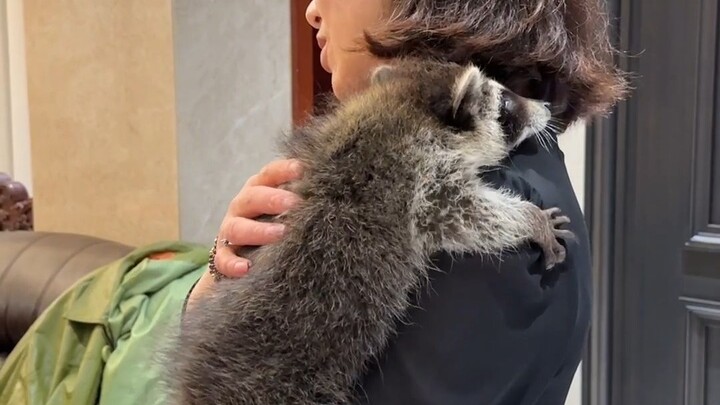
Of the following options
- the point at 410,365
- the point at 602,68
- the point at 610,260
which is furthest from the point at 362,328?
the point at 610,260

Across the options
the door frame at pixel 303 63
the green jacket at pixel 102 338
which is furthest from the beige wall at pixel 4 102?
the green jacket at pixel 102 338

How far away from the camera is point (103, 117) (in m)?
2.28

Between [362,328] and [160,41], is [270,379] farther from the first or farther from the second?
[160,41]

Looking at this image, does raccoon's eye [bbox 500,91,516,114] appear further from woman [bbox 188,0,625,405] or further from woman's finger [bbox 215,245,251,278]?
woman's finger [bbox 215,245,251,278]

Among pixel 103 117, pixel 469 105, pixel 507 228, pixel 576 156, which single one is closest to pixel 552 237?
pixel 507 228

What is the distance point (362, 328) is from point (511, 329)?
0.43 feet

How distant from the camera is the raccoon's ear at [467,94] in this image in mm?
718

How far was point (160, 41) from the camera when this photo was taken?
6.94ft

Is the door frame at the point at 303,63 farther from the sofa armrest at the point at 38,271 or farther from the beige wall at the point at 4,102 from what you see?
the beige wall at the point at 4,102

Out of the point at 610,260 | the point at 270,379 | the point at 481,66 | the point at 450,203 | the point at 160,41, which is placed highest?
the point at 160,41

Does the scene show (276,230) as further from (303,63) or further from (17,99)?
(17,99)

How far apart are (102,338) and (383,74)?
107cm

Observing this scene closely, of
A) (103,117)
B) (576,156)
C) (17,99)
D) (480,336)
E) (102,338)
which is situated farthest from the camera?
(17,99)

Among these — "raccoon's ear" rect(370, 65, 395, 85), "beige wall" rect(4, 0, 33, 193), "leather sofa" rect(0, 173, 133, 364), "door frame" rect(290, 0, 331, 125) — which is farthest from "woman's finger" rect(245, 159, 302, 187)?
"beige wall" rect(4, 0, 33, 193)
